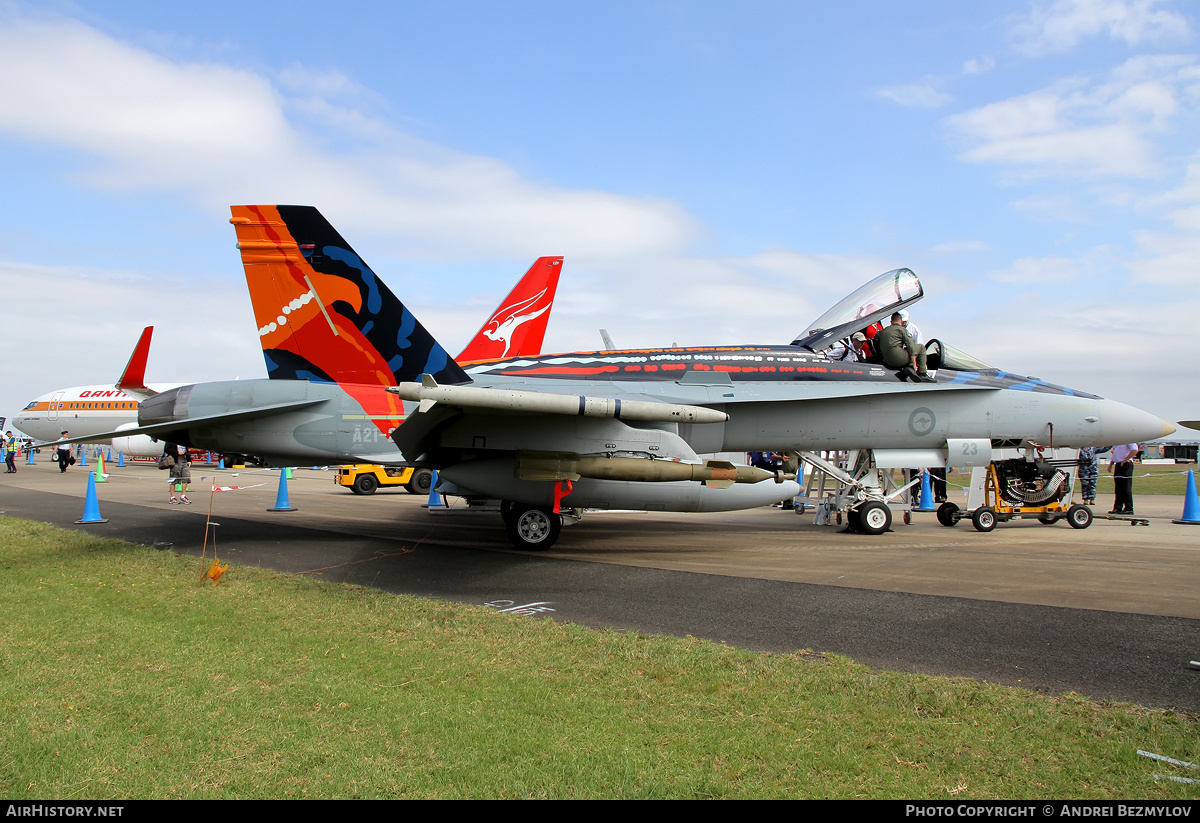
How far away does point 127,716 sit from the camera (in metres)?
3.50

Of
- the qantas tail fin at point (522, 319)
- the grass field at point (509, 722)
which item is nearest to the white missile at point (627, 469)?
the grass field at point (509, 722)

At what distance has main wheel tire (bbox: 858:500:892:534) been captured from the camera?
1117cm

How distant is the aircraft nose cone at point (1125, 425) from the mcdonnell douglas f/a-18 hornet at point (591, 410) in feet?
0.08

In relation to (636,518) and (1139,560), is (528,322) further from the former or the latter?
(1139,560)

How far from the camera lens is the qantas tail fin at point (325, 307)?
856 cm

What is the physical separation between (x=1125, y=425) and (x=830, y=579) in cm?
728

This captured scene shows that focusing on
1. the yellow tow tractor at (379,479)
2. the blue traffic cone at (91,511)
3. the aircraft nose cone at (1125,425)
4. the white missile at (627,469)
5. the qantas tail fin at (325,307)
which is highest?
the qantas tail fin at (325,307)

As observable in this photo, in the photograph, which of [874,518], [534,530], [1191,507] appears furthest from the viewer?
[1191,507]

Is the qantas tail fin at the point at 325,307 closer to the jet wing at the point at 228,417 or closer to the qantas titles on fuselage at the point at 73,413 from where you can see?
the jet wing at the point at 228,417

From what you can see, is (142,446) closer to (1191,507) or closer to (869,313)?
(869,313)

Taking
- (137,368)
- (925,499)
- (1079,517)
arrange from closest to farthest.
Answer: (1079,517) < (925,499) < (137,368)

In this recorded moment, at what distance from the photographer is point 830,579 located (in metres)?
7.31

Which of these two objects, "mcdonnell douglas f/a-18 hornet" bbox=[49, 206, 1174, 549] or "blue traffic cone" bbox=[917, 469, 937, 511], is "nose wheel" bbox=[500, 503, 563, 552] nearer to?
"mcdonnell douglas f/a-18 hornet" bbox=[49, 206, 1174, 549]

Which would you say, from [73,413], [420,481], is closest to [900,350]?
[420,481]
